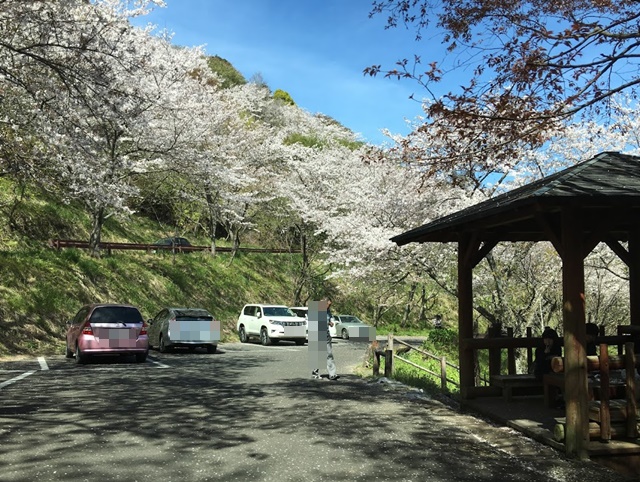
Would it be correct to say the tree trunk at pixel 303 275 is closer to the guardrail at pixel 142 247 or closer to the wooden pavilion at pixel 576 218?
the guardrail at pixel 142 247

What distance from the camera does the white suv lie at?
23.4 metres

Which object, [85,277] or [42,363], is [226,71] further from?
[42,363]

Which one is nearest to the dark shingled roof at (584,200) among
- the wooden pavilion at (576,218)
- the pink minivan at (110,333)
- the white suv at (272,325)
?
the wooden pavilion at (576,218)

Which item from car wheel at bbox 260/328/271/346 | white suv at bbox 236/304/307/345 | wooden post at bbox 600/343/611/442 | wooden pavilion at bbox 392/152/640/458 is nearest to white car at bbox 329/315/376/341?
white suv at bbox 236/304/307/345

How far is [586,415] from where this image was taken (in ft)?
20.6

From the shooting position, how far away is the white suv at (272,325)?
921 inches

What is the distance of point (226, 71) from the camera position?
8412 centimetres

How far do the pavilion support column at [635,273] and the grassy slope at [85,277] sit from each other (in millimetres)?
15879

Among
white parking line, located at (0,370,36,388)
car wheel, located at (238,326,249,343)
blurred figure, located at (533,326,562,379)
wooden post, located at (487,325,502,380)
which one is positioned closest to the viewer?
blurred figure, located at (533,326,562,379)

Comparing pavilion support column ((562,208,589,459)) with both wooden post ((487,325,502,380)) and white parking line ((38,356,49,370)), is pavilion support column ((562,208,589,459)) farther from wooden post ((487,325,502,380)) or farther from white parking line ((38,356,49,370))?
white parking line ((38,356,49,370))

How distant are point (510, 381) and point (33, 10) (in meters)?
10.3

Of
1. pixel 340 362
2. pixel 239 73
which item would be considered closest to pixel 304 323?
pixel 340 362

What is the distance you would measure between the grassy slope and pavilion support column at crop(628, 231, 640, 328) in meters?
15.9

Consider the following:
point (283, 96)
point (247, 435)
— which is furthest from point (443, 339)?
point (283, 96)
